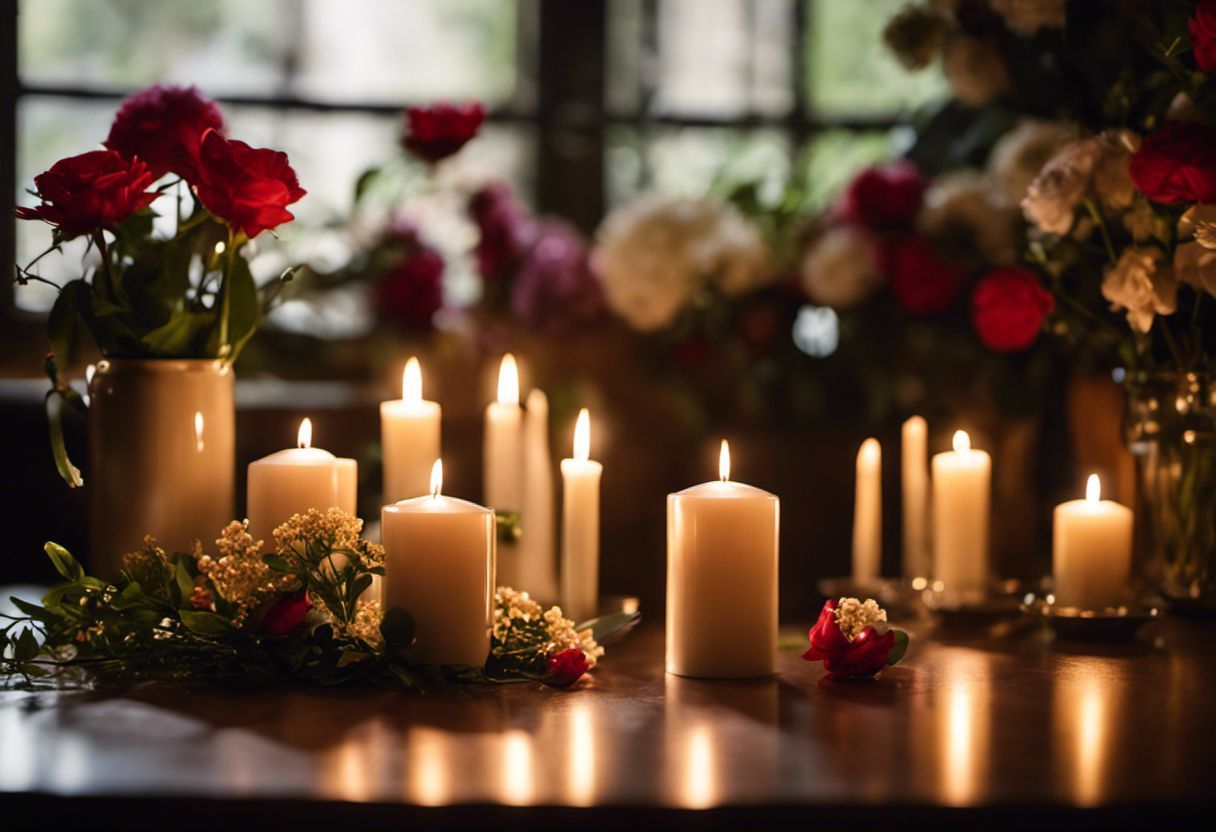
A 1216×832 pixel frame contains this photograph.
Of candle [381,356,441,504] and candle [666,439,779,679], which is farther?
candle [381,356,441,504]

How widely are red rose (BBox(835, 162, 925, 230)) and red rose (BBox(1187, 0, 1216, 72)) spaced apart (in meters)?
1.01

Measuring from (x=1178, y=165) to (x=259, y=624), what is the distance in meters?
0.88

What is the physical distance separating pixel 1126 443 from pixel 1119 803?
0.81m

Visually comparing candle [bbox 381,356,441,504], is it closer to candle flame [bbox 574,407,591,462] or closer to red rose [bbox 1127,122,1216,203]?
candle flame [bbox 574,407,591,462]

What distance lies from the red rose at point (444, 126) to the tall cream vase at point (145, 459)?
44cm

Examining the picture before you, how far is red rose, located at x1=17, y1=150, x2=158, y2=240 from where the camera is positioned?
3.55ft

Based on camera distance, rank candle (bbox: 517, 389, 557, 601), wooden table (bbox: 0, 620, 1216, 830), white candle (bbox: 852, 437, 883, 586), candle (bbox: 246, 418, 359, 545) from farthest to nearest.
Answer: white candle (bbox: 852, 437, 883, 586), candle (bbox: 517, 389, 557, 601), candle (bbox: 246, 418, 359, 545), wooden table (bbox: 0, 620, 1216, 830)

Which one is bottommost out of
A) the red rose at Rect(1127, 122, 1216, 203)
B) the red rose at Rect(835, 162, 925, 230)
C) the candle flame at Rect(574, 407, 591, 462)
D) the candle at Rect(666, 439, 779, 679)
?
the candle at Rect(666, 439, 779, 679)

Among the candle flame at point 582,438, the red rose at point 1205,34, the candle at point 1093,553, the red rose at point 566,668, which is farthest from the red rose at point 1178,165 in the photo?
the red rose at point 566,668

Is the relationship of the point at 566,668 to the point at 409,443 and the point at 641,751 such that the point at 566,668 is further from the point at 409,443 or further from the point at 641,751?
the point at 409,443

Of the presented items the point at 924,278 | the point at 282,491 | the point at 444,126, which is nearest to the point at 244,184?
the point at 282,491

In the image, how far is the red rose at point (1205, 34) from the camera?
1148 millimetres

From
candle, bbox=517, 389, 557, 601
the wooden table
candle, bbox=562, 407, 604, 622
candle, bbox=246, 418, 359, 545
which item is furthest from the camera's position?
candle, bbox=517, 389, 557, 601

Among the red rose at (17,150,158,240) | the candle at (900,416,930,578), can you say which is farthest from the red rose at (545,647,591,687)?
the candle at (900,416,930,578)
